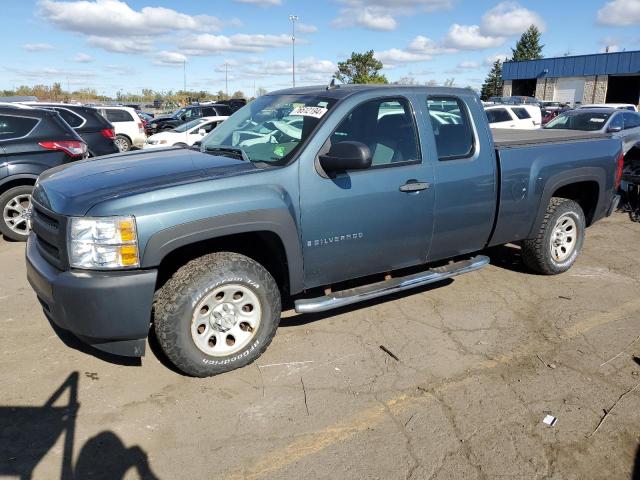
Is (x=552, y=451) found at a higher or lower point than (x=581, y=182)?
lower

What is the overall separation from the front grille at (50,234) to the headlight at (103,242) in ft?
0.29

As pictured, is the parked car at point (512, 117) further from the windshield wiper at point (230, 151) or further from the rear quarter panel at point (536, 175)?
the windshield wiper at point (230, 151)

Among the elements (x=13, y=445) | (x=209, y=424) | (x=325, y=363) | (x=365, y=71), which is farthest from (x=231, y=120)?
(x=365, y=71)

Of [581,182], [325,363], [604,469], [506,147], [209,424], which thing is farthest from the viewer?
[581,182]

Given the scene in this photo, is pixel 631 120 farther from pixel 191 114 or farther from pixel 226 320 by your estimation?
pixel 191 114

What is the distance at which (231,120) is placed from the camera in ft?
15.8

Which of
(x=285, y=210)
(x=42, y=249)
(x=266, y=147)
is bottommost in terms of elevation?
(x=42, y=249)

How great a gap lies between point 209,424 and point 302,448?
589 mm

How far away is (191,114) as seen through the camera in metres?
24.3

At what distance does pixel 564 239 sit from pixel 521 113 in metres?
12.4

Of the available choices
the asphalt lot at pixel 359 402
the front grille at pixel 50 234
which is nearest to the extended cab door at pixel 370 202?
the asphalt lot at pixel 359 402

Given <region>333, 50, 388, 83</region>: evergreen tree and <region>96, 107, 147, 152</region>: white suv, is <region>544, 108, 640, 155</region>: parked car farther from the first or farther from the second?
<region>333, 50, 388, 83</region>: evergreen tree

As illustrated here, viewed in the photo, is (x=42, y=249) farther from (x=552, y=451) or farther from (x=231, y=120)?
(x=552, y=451)

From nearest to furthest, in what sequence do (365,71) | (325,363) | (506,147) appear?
(325,363) → (506,147) → (365,71)
